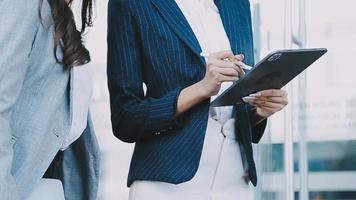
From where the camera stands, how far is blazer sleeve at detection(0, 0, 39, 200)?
95 cm

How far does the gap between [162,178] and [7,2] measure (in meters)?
0.45

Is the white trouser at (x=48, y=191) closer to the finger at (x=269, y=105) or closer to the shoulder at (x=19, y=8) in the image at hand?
the shoulder at (x=19, y=8)

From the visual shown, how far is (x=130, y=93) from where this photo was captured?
1.30 metres

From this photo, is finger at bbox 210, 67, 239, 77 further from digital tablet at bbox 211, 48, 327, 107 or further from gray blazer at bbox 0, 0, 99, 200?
gray blazer at bbox 0, 0, 99, 200

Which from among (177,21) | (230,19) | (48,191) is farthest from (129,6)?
(48,191)

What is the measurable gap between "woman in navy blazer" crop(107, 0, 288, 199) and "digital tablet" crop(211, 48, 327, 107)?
0.03 m

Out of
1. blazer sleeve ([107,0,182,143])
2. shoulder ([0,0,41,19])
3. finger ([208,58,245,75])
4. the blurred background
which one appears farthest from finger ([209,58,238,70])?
the blurred background

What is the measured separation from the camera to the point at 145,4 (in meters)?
1.34

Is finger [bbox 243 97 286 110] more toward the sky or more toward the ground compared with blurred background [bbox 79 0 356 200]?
more toward the sky

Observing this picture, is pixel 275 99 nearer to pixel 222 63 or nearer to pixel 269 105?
pixel 269 105

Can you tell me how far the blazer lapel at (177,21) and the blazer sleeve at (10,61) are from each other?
36cm

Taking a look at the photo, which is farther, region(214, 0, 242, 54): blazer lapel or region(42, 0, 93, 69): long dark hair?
region(214, 0, 242, 54): blazer lapel

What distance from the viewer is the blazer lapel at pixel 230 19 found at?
1.38m

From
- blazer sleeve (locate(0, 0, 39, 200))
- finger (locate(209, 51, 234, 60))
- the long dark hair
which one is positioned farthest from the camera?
finger (locate(209, 51, 234, 60))
